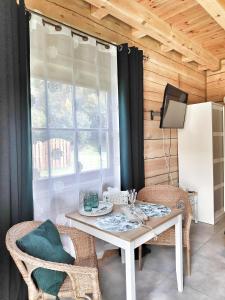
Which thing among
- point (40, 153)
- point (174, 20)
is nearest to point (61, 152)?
point (40, 153)

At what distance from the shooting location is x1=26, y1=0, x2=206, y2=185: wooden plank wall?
2020mm

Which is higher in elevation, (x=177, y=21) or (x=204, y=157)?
(x=177, y=21)

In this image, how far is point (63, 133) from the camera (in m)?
1.90

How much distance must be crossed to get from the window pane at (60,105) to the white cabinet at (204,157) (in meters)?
2.07

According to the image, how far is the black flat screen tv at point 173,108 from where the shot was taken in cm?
288

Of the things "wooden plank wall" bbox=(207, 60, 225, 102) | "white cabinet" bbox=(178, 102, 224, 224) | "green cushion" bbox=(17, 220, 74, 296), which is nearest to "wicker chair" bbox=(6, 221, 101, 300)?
"green cushion" bbox=(17, 220, 74, 296)

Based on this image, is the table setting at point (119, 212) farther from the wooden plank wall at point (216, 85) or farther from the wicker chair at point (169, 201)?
the wooden plank wall at point (216, 85)

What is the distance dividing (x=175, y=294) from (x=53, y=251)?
1135 millimetres

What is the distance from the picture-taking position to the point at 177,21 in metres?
2.58

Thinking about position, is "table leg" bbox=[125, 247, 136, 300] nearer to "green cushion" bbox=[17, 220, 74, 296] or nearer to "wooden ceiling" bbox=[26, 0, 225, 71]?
"green cushion" bbox=[17, 220, 74, 296]

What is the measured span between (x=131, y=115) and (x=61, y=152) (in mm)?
895

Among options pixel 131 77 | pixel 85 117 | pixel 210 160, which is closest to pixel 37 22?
pixel 85 117

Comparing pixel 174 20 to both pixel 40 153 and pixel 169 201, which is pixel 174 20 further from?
pixel 40 153

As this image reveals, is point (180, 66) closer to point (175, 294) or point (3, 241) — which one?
point (175, 294)
